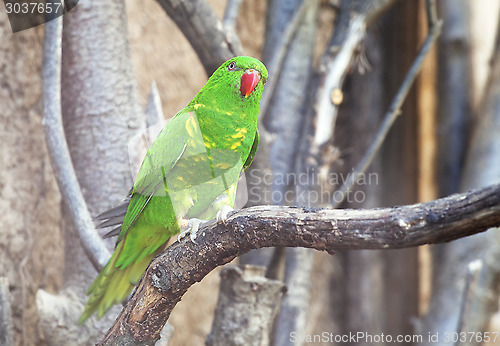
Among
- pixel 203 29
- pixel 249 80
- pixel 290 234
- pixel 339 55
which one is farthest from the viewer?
pixel 339 55

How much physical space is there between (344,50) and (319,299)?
5.56ft

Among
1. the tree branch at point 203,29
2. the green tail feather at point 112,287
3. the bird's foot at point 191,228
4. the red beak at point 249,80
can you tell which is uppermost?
the tree branch at point 203,29

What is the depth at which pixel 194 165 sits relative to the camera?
143 cm

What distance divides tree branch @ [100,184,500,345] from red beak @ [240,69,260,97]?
14.7 inches

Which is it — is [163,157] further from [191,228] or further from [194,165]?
[191,228]

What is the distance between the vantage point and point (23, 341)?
1902mm

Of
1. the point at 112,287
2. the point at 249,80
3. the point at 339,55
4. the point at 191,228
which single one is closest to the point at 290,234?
the point at 191,228

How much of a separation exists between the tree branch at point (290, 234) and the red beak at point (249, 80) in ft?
1.22

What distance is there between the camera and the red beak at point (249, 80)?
134cm

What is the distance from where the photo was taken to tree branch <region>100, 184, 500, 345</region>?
889 mm

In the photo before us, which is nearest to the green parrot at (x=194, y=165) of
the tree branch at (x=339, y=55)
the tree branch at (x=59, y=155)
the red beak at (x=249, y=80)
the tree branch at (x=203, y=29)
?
the red beak at (x=249, y=80)

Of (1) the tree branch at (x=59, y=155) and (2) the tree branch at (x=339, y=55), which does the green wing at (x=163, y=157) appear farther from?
(2) the tree branch at (x=339, y=55)

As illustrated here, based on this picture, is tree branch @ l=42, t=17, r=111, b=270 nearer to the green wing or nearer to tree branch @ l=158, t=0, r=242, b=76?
the green wing

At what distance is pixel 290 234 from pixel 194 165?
1.53 feet
